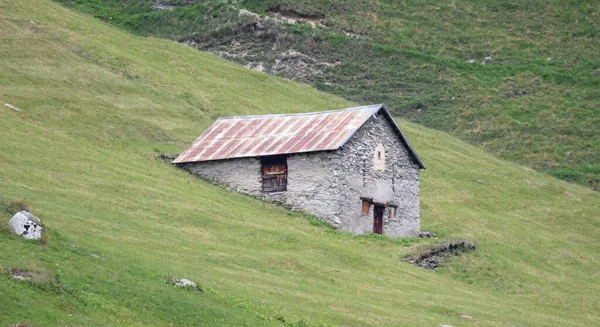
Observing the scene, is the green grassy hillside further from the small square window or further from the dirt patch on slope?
the small square window

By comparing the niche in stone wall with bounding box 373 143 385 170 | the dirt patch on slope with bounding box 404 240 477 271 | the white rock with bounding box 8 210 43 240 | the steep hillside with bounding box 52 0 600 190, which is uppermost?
the steep hillside with bounding box 52 0 600 190

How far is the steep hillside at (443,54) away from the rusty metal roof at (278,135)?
30057mm

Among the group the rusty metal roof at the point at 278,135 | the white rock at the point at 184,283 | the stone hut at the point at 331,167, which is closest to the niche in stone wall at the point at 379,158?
the stone hut at the point at 331,167

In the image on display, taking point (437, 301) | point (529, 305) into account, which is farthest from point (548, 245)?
point (437, 301)

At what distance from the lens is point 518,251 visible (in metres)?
59.2

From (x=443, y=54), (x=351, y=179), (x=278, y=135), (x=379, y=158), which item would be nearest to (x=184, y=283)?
(x=351, y=179)

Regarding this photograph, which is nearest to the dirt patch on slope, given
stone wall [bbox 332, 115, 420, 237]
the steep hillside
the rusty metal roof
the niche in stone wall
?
stone wall [bbox 332, 115, 420, 237]

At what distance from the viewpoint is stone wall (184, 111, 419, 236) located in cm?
5616

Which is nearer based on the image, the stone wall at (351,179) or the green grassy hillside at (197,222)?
the green grassy hillside at (197,222)

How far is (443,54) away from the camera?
366 feet

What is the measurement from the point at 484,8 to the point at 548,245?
66396 millimetres

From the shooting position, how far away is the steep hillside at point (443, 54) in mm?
92438

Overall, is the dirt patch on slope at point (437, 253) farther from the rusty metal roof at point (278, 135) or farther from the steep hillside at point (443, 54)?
the steep hillside at point (443, 54)

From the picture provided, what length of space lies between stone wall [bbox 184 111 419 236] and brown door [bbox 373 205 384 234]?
29 centimetres
